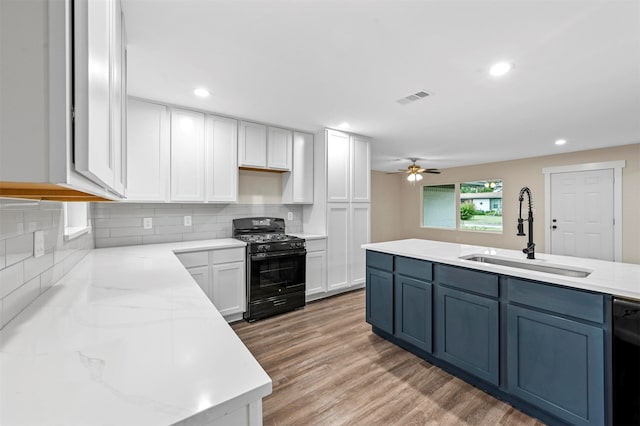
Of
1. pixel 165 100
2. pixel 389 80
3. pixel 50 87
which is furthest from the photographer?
pixel 165 100

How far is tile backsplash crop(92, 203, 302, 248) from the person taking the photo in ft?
9.55

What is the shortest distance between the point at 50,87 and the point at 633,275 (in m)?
2.60

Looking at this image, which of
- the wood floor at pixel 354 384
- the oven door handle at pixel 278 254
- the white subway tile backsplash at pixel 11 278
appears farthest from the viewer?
the oven door handle at pixel 278 254

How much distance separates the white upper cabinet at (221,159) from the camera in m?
3.26

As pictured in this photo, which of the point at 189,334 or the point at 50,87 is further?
the point at 189,334

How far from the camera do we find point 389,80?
2.40m

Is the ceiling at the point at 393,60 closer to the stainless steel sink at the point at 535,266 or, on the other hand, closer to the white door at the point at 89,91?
the white door at the point at 89,91

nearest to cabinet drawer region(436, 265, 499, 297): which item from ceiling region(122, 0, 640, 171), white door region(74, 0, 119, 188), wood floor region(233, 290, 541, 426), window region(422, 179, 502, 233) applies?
wood floor region(233, 290, 541, 426)

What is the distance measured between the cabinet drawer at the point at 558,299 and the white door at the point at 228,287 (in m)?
2.57

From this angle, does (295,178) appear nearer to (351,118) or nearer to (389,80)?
(351,118)

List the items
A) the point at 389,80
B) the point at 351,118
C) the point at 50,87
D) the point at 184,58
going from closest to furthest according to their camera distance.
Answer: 1. the point at 50,87
2. the point at 184,58
3. the point at 389,80
4. the point at 351,118

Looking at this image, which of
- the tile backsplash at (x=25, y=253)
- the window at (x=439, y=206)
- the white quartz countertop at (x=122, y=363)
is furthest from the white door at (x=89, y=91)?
the window at (x=439, y=206)

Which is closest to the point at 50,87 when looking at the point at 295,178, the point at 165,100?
the point at 165,100

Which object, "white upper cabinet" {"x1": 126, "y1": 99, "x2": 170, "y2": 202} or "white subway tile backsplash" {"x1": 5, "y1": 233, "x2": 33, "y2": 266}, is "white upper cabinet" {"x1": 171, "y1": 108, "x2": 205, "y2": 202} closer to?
"white upper cabinet" {"x1": 126, "y1": 99, "x2": 170, "y2": 202}
